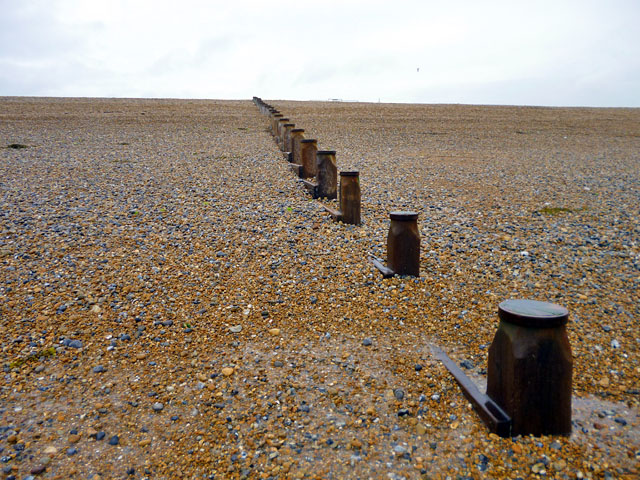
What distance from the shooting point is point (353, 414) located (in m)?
2.89

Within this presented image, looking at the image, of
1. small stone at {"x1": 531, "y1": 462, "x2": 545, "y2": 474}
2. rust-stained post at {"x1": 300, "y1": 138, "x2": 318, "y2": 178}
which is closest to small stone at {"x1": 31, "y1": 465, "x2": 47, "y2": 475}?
small stone at {"x1": 531, "y1": 462, "x2": 545, "y2": 474}

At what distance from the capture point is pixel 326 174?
711 cm

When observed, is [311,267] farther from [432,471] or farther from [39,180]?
[39,180]

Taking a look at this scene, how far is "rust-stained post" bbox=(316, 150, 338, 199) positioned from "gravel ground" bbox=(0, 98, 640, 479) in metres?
0.47

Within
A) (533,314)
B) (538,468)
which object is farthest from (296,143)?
(538,468)

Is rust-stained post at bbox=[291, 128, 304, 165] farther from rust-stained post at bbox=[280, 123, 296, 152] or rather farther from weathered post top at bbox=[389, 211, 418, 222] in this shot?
weathered post top at bbox=[389, 211, 418, 222]

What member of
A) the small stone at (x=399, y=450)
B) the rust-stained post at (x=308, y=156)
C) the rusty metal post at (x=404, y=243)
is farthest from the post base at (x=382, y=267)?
the rust-stained post at (x=308, y=156)

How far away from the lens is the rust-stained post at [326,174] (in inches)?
277

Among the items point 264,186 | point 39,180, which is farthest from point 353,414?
point 39,180

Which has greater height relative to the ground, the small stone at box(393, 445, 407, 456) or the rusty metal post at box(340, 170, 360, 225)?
the rusty metal post at box(340, 170, 360, 225)

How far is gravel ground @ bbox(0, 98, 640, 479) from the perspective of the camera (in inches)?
103

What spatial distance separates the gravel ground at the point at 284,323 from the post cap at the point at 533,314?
673 mm

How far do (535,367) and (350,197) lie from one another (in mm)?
3750

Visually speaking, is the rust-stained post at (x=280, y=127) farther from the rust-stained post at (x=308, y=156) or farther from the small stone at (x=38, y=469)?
the small stone at (x=38, y=469)
